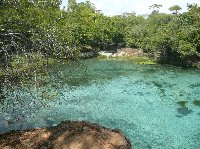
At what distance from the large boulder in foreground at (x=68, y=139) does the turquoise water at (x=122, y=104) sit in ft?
2.73

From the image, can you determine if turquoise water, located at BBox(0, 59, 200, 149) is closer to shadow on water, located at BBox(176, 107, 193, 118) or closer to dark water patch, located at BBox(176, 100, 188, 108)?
shadow on water, located at BBox(176, 107, 193, 118)

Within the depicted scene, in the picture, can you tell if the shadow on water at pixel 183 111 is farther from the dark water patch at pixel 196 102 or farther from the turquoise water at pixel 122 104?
the dark water patch at pixel 196 102

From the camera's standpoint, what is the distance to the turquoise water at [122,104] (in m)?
15.5

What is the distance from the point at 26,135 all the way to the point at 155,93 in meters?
18.0

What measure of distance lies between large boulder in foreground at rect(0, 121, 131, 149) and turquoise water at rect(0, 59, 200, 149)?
0.83 metres

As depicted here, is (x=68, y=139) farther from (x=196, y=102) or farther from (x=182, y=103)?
(x=196, y=102)

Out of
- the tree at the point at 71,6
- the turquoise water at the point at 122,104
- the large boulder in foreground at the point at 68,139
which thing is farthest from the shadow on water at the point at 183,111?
the tree at the point at 71,6

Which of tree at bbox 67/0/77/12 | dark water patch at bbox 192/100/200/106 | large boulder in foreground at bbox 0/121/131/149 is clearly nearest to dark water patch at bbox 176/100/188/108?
dark water patch at bbox 192/100/200/106

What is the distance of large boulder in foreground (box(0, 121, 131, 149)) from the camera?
9133 mm

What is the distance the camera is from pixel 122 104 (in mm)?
23016

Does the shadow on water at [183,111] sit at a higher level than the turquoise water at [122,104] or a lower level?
lower

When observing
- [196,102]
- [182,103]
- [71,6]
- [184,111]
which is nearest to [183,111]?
[184,111]

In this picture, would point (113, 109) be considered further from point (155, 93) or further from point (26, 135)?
point (26, 135)

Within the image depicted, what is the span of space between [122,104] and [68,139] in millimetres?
13974
